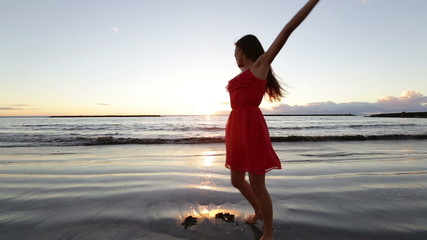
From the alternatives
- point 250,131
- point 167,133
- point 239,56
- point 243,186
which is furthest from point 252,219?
point 167,133

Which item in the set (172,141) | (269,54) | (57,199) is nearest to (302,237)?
(269,54)

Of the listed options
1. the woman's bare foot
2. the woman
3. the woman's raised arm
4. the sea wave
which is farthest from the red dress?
the sea wave

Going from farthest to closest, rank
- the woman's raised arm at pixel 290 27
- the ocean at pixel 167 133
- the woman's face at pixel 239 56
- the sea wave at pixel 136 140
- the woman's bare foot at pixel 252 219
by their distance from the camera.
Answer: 1. the ocean at pixel 167 133
2. the sea wave at pixel 136 140
3. the woman's bare foot at pixel 252 219
4. the woman's face at pixel 239 56
5. the woman's raised arm at pixel 290 27

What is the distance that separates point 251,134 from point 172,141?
37.3 ft

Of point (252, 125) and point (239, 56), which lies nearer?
point (252, 125)

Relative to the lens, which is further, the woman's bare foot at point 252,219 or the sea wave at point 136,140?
the sea wave at point 136,140

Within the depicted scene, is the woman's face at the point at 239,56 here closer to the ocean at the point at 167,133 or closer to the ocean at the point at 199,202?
the ocean at the point at 199,202

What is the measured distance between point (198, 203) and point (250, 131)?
1.65m

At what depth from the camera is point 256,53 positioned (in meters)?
2.46

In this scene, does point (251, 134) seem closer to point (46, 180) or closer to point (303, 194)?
point (303, 194)

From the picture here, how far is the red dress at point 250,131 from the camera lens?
7.75 feet

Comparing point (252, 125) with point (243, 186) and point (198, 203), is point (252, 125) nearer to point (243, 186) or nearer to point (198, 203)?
point (243, 186)

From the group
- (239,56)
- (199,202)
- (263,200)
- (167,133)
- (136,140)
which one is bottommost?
(167,133)

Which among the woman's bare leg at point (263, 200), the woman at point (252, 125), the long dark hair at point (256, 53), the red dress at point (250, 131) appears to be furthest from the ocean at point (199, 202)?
the long dark hair at point (256, 53)
